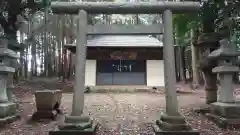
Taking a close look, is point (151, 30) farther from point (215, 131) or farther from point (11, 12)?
→ point (11, 12)

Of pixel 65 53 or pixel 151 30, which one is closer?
pixel 151 30

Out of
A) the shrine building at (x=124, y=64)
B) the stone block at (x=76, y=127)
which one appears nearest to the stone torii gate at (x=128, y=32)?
the stone block at (x=76, y=127)

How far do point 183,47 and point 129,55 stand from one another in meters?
8.76

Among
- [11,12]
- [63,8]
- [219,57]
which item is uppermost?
[11,12]

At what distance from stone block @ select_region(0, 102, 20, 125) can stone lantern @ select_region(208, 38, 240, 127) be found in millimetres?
5392

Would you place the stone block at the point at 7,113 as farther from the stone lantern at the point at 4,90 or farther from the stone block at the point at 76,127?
the stone block at the point at 76,127

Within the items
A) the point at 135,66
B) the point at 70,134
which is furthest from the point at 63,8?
the point at 135,66

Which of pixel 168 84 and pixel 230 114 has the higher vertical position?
pixel 168 84

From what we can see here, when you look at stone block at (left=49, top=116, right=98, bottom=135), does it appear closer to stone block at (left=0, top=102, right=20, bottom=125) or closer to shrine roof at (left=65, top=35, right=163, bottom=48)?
stone block at (left=0, top=102, right=20, bottom=125)

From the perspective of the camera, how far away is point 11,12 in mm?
10820

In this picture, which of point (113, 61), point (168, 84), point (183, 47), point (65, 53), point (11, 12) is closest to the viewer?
point (168, 84)

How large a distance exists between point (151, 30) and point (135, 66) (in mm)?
10414

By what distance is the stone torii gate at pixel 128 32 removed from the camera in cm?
513

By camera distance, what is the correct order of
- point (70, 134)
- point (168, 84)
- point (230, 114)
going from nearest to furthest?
point (70, 134), point (168, 84), point (230, 114)
